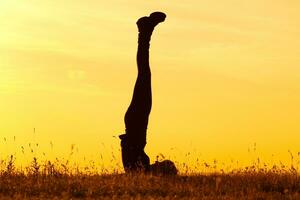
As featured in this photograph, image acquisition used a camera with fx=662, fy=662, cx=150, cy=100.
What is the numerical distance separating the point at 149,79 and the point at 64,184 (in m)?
5.83

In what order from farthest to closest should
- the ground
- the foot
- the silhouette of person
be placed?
the foot → the silhouette of person → the ground

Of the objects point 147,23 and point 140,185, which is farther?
point 147,23

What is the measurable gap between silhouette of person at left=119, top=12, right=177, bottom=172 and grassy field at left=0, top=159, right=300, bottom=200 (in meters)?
1.89

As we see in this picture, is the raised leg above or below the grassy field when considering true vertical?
above

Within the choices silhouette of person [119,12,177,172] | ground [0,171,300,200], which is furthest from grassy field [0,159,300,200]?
silhouette of person [119,12,177,172]

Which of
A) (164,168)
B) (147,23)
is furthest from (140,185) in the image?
(147,23)

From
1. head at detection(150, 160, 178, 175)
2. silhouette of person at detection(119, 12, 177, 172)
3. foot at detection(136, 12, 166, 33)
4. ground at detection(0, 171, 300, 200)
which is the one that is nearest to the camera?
ground at detection(0, 171, 300, 200)

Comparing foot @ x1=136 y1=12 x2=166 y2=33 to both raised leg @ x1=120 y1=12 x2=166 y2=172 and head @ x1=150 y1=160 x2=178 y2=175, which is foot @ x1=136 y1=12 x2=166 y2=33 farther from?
head @ x1=150 y1=160 x2=178 y2=175

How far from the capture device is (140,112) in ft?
67.4

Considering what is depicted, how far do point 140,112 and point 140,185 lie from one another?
4.91 metres

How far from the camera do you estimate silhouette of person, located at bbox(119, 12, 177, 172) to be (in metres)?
20.5

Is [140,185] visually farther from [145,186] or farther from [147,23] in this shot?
[147,23]

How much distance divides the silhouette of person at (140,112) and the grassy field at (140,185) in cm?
Answer: 189

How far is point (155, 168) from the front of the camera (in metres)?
19.9
